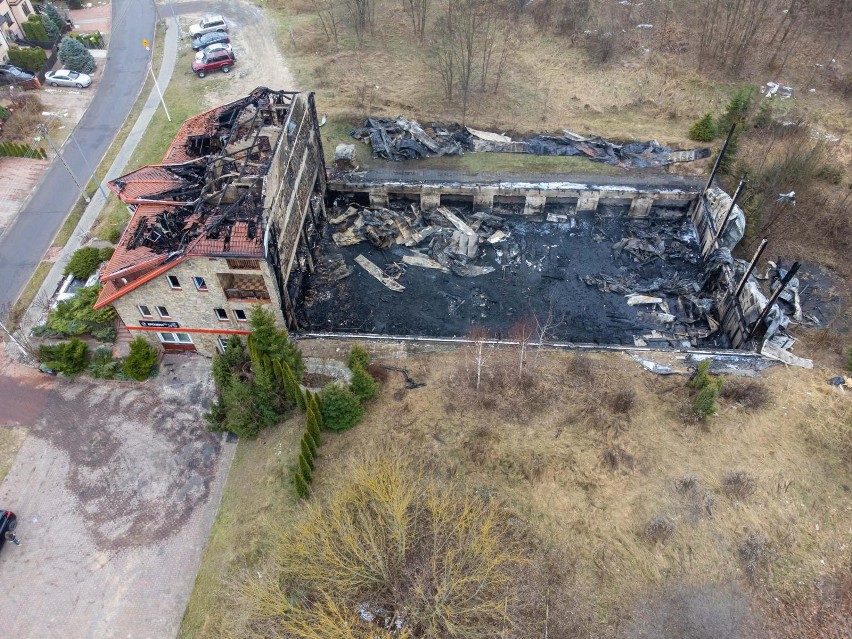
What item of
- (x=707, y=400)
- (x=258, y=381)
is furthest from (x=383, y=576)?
(x=707, y=400)

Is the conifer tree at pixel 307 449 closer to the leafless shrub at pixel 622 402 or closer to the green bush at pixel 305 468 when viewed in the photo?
the green bush at pixel 305 468

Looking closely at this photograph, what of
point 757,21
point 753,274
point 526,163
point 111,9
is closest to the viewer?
point 753,274

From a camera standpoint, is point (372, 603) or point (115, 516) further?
point (115, 516)

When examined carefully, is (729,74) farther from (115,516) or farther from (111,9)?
(111,9)

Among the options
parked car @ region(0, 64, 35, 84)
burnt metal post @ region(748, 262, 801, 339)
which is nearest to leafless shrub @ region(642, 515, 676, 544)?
burnt metal post @ region(748, 262, 801, 339)

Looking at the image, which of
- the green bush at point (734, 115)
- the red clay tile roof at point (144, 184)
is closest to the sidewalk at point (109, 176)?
the red clay tile roof at point (144, 184)

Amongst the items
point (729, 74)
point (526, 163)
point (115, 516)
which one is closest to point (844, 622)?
point (115, 516)

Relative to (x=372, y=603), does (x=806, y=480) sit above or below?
below
